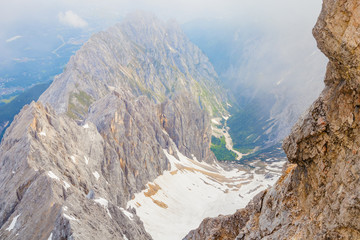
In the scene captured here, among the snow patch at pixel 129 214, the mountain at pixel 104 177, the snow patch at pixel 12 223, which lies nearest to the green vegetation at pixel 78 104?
the mountain at pixel 104 177

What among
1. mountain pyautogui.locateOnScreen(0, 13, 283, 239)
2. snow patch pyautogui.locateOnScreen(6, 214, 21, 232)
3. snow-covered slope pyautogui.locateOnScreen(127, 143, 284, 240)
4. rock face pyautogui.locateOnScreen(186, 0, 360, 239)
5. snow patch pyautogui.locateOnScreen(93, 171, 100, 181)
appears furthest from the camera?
snow-covered slope pyautogui.locateOnScreen(127, 143, 284, 240)

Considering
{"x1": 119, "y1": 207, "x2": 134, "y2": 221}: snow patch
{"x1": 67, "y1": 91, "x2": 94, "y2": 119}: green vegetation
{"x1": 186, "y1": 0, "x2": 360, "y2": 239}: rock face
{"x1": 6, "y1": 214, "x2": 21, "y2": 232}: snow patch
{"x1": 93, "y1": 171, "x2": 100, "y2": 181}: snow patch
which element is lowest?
{"x1": 186, "y1": 0, "x2": 360, "y2": 239}: rock face

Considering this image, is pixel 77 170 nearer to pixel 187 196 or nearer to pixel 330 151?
pixel 187 196

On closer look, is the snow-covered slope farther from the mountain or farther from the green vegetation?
the green vegetation

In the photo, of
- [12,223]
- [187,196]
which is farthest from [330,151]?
[187,196]

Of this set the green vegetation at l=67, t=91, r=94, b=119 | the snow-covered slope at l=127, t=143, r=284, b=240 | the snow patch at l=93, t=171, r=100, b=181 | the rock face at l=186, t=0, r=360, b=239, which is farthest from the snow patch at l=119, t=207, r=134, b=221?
the green vegetation at l=67, t=91, r=94, b=119

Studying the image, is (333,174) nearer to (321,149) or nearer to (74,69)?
(321,149)

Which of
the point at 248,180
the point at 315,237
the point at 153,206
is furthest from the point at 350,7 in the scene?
the point at 248,180
